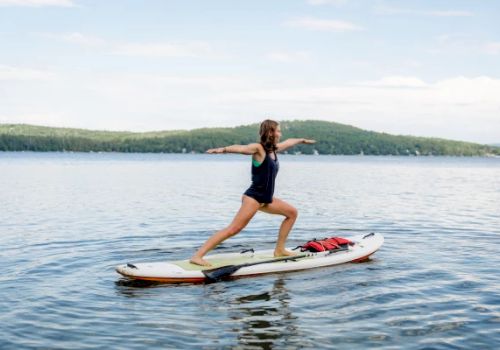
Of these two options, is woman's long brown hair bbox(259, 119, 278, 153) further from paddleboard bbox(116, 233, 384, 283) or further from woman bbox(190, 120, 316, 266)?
paddleboard bbox(116, 233, 384, 283)

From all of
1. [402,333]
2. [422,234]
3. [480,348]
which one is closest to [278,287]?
[402,333]

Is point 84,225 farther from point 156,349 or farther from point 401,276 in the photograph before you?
point 156,349

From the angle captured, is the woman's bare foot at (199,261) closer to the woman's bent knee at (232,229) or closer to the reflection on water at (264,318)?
the woman's bent knee at (232,229)

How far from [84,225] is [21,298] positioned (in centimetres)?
1235

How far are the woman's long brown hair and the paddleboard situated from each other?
8.80 ft

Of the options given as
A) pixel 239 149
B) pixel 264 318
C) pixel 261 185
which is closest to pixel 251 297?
pixel 264 318

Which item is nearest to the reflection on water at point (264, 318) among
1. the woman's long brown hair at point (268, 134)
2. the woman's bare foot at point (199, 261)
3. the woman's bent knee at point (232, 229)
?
the woman's bent knee at point (232, 229)

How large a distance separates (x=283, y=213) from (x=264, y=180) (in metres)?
1.15

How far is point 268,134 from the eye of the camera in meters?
11.9

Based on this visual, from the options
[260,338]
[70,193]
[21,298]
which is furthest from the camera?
[70,193]

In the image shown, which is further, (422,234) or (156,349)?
(422,234)

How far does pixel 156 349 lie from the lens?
8.41 m

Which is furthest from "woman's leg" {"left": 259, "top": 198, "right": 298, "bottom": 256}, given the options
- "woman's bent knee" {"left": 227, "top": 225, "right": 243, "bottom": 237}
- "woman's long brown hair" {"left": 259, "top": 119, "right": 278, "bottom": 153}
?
"woman's long brown hair" {"left": 259, "top": 119, "right": 278, "bottom": 153}

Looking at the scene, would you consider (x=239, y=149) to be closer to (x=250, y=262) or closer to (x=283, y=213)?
(x=283, y=213)
